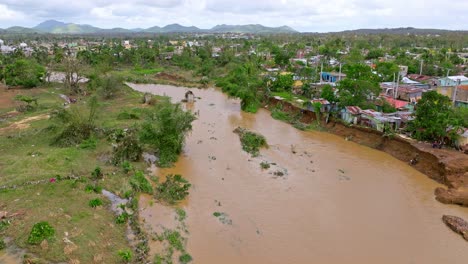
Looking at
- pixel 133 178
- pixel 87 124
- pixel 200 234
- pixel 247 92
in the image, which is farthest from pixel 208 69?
pixel 200 234

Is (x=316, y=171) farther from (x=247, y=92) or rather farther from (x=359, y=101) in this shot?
(x=247, y=92)

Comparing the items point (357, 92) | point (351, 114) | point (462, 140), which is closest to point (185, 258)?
point (462, 140)

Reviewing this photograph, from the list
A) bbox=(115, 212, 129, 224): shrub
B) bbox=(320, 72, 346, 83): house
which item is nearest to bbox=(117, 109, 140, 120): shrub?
bbox=(115, 212, 129, 224): shrub

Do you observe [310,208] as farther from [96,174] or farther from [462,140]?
[462,140]

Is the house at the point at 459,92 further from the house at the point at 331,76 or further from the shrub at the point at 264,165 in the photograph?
the shrub at the point at 264,165

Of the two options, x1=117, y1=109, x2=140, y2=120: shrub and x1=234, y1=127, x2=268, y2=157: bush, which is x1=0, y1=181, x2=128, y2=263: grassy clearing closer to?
x1=234, y1=127, x2=268, y2=157: bush

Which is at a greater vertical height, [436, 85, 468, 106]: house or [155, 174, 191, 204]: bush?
[436, 85, 468, 106]: house
